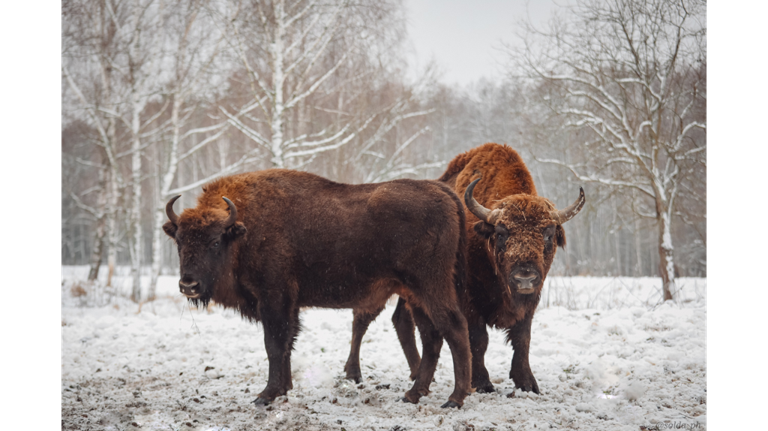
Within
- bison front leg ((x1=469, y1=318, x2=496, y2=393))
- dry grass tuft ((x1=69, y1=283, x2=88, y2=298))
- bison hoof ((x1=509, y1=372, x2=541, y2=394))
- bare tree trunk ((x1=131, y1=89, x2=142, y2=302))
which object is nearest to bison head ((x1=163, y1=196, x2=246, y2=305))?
bison front leg ((x1=469, y1=318, x2=496, y2=393))

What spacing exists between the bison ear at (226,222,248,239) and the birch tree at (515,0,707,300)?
6.88 metres

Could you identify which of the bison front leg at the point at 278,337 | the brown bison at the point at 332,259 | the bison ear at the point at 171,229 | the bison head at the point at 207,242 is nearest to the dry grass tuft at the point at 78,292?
the bison ear at the point at 171,229

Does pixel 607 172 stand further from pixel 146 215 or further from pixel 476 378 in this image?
pixel 146 215

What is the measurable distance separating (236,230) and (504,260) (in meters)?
2.64

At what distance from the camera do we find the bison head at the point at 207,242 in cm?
508

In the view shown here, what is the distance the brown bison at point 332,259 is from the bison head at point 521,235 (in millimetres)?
312

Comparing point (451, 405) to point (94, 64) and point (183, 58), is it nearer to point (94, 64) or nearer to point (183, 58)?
point (183, 58)

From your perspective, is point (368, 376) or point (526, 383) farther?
point (368, 376)

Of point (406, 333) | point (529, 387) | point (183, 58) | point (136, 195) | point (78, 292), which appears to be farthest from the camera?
point (136, 195)

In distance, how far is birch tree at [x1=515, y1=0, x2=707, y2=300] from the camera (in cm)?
885

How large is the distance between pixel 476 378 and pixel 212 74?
10551 mm

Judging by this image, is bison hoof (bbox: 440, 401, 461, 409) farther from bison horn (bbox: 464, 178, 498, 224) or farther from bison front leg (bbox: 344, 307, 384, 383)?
bison horn (bbox: 464, 178, 498, 224)

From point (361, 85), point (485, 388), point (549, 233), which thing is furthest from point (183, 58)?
point (485, 388)

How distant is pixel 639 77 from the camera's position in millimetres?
9680
